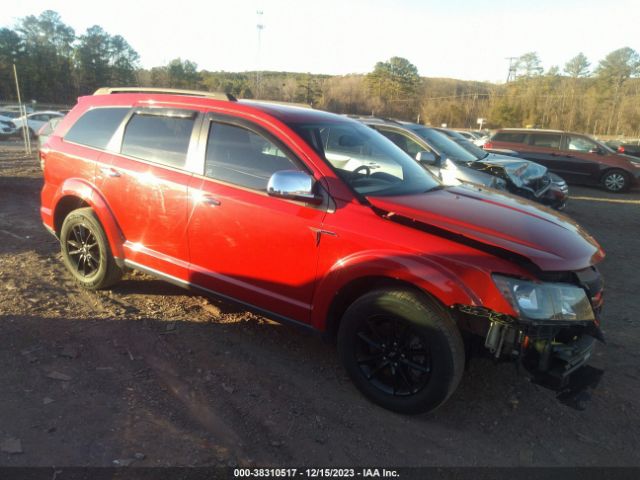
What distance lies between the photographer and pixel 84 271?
15.2ft

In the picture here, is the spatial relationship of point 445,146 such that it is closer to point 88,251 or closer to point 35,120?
point 88,251

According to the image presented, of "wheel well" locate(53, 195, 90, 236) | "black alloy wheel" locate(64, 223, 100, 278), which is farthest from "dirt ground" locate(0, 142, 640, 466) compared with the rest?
"wheel well" locate(53, 195, 90, 236)

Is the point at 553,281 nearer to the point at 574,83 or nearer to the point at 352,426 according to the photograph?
the point at 352,426

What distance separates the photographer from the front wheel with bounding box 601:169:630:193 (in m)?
14.4

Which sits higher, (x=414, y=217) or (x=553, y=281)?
(x=414, y=217)

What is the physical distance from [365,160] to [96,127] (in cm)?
268

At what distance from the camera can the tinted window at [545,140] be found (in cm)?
1489

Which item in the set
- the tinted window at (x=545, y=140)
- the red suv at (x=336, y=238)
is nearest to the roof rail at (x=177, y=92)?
the red suv at (x=336, y=238)

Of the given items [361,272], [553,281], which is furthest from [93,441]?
[553,281]

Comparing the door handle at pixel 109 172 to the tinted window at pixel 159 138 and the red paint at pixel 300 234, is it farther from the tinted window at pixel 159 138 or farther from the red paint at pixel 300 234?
the tinted window at pixel 159 138

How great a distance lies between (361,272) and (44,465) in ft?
6.61

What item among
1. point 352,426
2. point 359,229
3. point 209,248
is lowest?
point 352,426

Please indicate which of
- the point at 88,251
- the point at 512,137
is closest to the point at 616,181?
the point at 512,137

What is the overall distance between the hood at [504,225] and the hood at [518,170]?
5.06 meters
